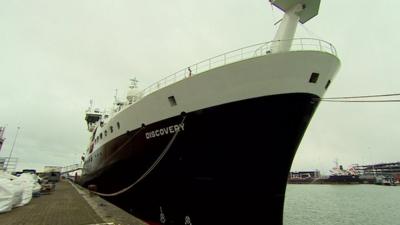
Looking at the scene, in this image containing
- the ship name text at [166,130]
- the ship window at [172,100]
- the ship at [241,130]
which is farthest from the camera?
the ship window at [172,100]

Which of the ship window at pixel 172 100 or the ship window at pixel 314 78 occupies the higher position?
the ship window at pixel 314 78

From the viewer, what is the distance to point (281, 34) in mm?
8750

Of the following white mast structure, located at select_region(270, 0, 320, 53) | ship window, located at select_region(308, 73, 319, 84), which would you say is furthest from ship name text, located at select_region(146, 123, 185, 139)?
ship window, located at select_region(308, 73, 319, 84)

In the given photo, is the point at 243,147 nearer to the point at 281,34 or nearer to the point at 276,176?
the point at 276,176

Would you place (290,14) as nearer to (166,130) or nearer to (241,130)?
(241,130)

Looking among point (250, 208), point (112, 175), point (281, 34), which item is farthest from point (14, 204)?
point (281, 34)

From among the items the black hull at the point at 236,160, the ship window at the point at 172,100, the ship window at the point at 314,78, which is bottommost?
the black hull at the point at 236,160

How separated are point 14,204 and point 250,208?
11.9m

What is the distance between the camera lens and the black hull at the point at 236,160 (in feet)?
25.8

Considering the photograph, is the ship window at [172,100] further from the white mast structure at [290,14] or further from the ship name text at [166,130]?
the white mast structure at [290,14]

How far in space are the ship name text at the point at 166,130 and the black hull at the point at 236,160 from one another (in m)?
0.17

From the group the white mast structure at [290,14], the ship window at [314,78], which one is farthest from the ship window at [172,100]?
the ship window at [314,78]

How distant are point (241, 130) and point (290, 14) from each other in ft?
15.7

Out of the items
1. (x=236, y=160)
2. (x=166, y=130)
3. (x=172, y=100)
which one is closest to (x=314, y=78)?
(x=236, y=160)
